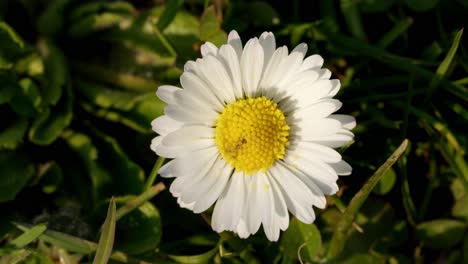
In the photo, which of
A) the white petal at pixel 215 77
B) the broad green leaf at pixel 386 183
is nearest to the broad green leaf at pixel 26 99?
the white petal at pixel 215 77

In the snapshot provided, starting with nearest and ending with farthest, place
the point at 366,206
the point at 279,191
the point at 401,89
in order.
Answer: the point at 279,191 < the point at 366,206 < the point at 401,89

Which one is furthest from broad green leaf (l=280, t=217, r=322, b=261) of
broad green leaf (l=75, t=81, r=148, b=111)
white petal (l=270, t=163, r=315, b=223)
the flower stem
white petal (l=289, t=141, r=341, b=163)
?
broad green leaf (l=75, t=81, r=148, b=111)

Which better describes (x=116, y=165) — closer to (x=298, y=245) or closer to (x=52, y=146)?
(x=52, y=146)

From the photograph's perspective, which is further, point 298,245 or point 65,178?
point 65,178

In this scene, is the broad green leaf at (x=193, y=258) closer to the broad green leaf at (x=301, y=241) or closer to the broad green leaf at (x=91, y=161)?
the broad green leaf at (x=301, y=241)

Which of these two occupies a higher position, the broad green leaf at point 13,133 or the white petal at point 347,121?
the white petal at point 347,121

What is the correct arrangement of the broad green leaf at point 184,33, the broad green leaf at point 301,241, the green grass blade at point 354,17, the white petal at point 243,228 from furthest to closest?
1. the green grass blade at point 354,17
2. the broad green leaf at point 184,33
3. the broad green leaf at point 301,241
4. the white petal at point 243,228

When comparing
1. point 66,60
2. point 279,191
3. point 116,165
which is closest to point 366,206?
point 279,191

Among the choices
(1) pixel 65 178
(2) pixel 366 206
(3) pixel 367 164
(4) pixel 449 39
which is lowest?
(1) pixel 65 178
